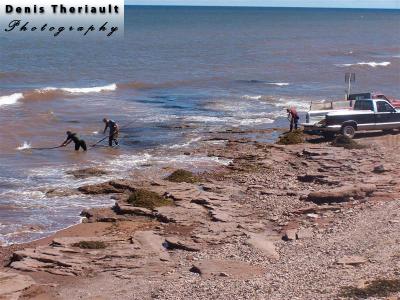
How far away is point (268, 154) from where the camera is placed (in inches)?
1054

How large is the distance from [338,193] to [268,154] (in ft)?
21.7

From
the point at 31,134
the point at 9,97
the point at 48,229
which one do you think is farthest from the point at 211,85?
the point at 48,229

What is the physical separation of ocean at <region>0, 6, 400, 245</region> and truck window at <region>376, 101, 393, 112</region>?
181 inches

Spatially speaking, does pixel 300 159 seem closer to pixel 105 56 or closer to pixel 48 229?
pixel 48 229

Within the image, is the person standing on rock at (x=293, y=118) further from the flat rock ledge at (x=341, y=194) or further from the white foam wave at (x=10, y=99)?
the white foam wave at (x=10, y=99)

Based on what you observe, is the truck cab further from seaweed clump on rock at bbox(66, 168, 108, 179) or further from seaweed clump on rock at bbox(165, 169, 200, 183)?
seaweed clump on rock at bbox(66, 168, 108, 179)

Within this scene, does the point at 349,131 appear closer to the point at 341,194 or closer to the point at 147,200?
the point at 341,194

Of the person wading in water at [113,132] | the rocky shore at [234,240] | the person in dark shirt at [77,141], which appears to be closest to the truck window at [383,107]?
the rocky shore at [234,240]

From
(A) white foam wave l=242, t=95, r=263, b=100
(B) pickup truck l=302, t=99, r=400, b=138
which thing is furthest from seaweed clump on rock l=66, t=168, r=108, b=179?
(A) white foam wave l=242, t=95, r=263, b=100

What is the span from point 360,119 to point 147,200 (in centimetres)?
1204

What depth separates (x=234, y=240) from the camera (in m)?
17.3


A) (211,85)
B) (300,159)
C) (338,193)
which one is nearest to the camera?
(338,193)

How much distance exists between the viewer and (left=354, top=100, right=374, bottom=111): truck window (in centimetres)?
2955

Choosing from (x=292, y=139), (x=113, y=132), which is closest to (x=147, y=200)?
(x=113, y=132)
